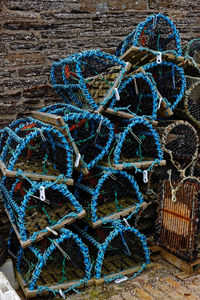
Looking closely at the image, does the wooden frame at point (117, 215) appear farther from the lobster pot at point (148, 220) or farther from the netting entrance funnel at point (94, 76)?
the netting entrance funnel at point (94, 76)

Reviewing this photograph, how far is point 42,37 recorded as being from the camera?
14.5ft

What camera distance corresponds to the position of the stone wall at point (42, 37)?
427cm

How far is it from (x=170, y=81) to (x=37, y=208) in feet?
6.98

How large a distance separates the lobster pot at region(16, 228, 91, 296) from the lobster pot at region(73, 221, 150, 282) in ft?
0.49

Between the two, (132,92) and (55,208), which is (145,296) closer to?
(55,208)

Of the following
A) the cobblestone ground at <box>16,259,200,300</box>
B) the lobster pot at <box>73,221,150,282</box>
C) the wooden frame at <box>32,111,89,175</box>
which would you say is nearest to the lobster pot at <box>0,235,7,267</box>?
the cobblestone ground at <box>16,259,200,300</box>

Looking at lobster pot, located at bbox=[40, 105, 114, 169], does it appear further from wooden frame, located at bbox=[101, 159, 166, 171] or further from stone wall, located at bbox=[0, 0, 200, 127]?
stone wall, located at bbox=[0, 0, 200, 127]

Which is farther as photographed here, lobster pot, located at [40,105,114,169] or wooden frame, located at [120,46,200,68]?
wooden frame, located at [120,46,200,68]

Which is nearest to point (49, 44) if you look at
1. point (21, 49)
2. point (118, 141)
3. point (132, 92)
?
point (21, 49)

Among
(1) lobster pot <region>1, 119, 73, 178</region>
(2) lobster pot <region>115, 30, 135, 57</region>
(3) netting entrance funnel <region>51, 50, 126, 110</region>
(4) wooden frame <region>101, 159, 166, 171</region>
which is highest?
(2) lobster pot <region>115, 30, 135, 57</region>

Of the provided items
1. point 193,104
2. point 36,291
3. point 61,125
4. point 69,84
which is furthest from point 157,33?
Result: point 36,291

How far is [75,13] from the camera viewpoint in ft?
15.1

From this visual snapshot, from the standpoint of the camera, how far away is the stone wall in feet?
14.0

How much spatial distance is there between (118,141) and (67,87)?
0.97m
